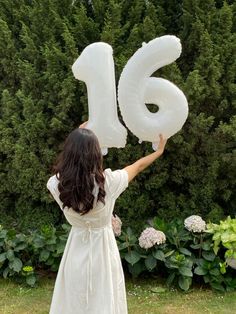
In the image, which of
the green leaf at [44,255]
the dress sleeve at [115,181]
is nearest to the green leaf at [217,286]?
the green leaf at [44,255]

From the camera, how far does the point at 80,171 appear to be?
9.29 ft

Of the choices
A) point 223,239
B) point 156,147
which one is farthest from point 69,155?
point 223,239

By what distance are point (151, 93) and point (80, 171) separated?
2.87ft

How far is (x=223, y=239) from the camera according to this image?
13.9ft

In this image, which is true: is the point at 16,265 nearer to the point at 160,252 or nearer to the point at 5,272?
the point at 5,272

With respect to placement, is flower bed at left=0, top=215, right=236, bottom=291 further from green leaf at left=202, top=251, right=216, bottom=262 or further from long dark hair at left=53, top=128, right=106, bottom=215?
long dark hair at left=53, top=128, right=106, bottom=215

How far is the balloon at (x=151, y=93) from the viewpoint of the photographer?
11.1ft

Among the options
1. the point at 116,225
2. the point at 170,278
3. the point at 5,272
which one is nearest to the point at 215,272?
the point at 170,278

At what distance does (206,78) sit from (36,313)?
2550 mm

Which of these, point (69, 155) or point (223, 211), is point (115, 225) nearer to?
point (223, 211)

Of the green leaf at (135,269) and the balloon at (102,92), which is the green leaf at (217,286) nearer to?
the green leaf at (135,269)

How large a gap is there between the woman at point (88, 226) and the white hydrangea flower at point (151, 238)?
132cm

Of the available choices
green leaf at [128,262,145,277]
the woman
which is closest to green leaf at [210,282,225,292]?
green leaf at [128,262,145,277]

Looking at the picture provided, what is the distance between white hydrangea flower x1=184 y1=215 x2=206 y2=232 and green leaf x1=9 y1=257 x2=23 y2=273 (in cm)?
149
